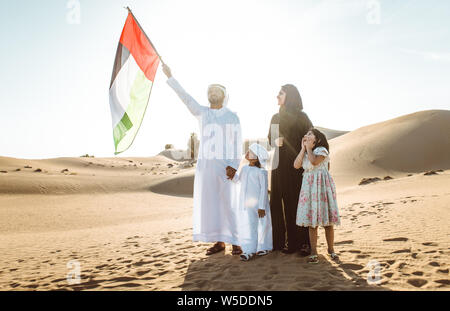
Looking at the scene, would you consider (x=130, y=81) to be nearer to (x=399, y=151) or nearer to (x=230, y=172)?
(x=230, y=172)

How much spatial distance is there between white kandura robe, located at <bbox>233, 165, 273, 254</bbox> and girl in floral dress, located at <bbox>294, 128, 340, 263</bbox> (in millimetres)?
557

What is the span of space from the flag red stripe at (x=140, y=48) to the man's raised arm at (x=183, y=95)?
269 millimetres

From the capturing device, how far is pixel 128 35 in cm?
521

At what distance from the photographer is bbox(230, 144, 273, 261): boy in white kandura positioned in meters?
4.37

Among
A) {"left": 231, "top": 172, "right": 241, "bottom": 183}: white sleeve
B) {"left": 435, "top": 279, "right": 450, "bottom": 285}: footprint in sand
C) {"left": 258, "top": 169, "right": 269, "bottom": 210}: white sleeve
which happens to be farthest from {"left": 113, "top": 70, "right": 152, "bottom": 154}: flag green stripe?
{"left": 435, "top": 279, "right": 450, "bottom": 285}: footprint in sand

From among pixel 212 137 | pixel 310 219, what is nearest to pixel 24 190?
pixel 212 137

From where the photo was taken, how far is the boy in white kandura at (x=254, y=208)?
14.3 feet

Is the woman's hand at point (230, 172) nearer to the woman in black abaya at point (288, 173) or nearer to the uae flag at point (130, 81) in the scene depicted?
the woman in black abaya at point (288, 173)

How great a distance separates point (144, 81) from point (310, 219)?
3.55 metres

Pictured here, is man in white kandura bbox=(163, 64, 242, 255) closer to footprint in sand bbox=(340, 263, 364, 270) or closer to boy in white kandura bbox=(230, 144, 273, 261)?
boy in white kandura bbox=(230, 144, 273, 261)

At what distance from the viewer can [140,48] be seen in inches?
203

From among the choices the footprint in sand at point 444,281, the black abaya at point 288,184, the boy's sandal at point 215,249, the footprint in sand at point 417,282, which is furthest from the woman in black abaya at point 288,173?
the footprint in sand at point 444,281

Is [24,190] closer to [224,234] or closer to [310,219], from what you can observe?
[224,234]

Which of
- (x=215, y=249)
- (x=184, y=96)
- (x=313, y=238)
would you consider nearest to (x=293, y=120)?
(x=313, y=238)
